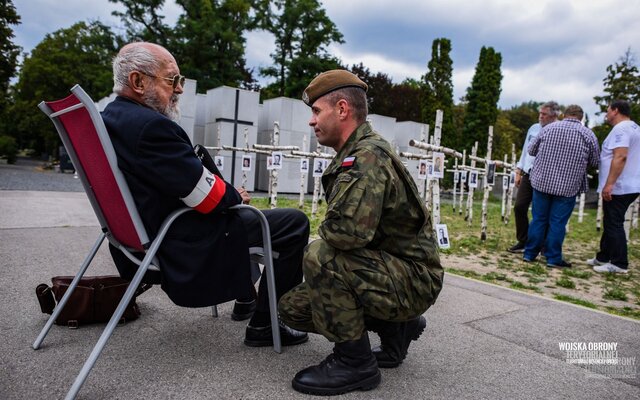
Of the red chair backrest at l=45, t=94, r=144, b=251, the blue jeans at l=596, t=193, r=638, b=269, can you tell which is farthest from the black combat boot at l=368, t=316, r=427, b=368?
the blue jeans at l=596, t=193, r=638, b=269

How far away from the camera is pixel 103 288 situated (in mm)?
2775

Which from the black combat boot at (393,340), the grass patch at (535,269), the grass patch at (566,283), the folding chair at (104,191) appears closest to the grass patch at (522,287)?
the grass patch at (566,283)

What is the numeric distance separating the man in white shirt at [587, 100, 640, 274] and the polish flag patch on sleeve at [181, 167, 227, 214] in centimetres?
516

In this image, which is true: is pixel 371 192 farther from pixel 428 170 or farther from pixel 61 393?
pixel 428 170

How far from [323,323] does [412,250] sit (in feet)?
1.78

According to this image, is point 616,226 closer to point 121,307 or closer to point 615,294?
point 615,294

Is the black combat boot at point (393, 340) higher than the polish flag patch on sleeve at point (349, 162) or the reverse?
the reverse

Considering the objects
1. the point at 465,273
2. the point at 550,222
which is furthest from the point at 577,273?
the point at 465,273

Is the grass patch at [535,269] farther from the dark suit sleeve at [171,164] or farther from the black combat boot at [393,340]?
the dark suit sleeve at [171,164]

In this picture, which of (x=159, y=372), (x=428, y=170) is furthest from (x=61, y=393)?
(x=428, y=170)

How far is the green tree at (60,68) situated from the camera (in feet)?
118

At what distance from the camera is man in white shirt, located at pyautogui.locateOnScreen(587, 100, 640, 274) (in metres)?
5.52

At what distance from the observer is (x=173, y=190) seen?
1.99 meters

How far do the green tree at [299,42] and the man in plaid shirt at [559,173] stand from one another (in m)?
29.6
